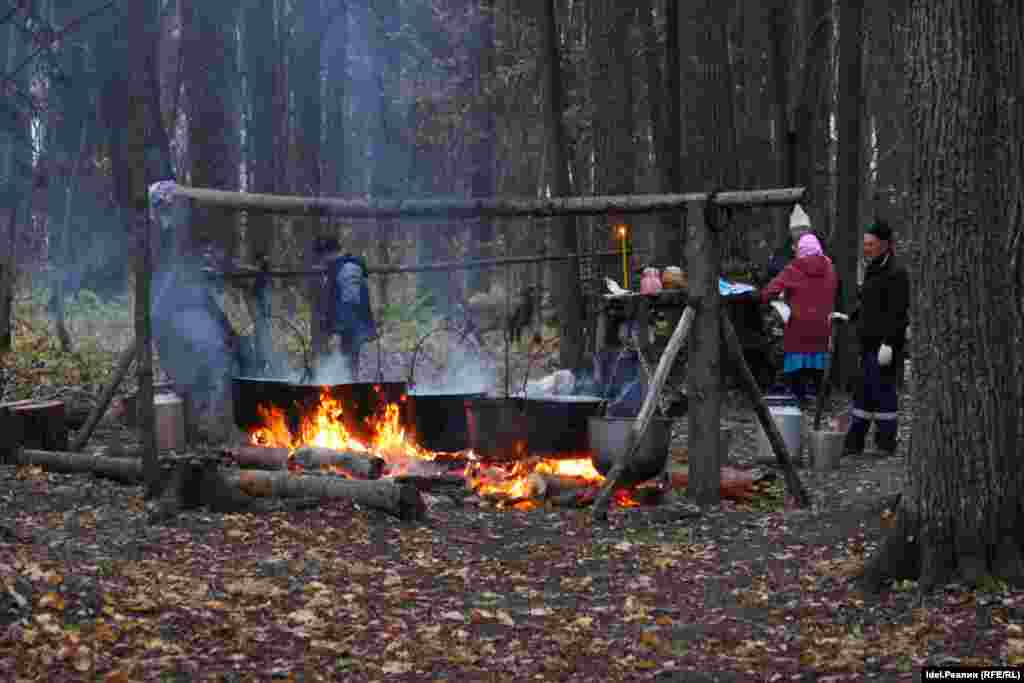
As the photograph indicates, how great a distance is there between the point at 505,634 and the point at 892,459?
262 inches

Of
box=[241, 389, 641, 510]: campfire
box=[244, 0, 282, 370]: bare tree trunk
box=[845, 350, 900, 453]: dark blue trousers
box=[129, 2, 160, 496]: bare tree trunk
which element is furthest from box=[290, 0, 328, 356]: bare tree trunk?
box=[129, 2, 160, 496]: bare tree trunk

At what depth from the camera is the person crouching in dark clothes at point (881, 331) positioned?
12359 millimetres

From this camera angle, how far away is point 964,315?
22.4 feet

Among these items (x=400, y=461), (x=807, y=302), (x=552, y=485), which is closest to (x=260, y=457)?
(x=400, y=461)

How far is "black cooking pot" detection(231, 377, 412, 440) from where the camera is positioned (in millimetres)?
11859

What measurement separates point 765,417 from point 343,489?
3.41m

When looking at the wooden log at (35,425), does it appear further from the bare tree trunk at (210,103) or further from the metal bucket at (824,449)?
the metal bucket at (824,449)

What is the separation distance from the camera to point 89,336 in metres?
24.2

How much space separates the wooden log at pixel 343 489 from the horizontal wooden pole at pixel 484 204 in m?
2.49

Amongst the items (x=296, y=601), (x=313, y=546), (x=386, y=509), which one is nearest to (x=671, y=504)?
(x=386, y=509)

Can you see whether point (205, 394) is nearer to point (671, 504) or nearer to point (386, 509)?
point (386, 509)

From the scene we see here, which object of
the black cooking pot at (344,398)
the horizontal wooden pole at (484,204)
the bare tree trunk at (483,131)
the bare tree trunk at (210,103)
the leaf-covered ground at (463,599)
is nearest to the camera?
the leaf-covered ground at (463,599)

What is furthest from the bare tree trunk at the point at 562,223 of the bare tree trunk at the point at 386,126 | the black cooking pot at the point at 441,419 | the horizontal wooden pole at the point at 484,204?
the bare tree trunk at the point at 386,126

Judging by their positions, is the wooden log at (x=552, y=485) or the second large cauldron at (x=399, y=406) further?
the second large cauldron at (x=399, y=406)
